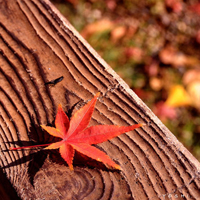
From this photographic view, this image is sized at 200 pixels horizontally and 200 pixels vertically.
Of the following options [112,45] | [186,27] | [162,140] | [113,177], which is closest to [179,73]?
[186,27]

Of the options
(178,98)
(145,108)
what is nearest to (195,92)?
(178,98)

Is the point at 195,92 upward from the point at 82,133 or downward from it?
downward

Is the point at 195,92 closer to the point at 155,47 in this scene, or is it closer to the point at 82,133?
the point at 155,47

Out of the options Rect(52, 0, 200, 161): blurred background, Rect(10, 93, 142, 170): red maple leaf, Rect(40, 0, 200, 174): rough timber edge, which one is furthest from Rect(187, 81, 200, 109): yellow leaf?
Rect(10, 93, 142, 170): red maple leaf

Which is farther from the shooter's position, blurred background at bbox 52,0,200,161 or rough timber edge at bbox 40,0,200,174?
blurred background at bbox 52,0,200,161

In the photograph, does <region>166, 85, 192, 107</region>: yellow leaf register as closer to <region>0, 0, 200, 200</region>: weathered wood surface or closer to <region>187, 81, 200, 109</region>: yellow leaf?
<region>187, 81, 200, 109</region>: yellow leaf
